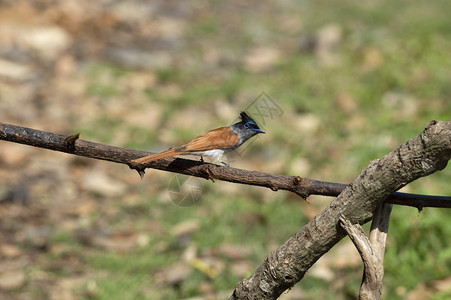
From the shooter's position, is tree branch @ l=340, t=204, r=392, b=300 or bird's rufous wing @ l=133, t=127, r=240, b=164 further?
bird's rufous wing @ l=133, t=127, r=240, b=164

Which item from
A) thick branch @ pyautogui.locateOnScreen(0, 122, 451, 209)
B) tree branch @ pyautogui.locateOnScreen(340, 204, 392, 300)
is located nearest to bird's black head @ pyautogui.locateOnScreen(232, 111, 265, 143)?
thick branch @ pyautogui.locateOnScreen(0, 122, 451, 209)

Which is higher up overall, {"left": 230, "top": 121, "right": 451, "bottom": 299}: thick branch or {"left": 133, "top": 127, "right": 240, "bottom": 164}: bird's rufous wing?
{"left": 133, "top": 127, "right": 240, "bottom": 164}: bird's rufous wing

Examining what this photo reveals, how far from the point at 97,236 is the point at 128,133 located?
7.26 ft

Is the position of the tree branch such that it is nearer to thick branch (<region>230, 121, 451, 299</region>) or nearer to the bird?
thick branch (<region>230, 121, 451, 299</region>)

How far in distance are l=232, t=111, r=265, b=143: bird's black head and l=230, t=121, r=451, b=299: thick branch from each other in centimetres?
65

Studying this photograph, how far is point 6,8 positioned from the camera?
33.1 feet

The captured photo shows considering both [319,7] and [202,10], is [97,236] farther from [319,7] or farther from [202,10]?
[319,7]

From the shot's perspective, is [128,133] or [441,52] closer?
[128,133]

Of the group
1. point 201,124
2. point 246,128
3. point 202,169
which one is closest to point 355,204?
point 202,169

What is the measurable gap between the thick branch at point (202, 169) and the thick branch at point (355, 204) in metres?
0.11

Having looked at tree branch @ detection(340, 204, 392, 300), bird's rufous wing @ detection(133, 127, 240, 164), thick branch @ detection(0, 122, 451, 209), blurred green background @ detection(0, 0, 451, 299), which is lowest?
tree branch @ detection(340, 204, 392, 300)

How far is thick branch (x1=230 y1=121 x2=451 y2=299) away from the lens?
2.08 m

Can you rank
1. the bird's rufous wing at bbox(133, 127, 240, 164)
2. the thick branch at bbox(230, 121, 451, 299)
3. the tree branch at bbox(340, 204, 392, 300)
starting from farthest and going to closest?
the bird's rufous wing at bbox(133, 127, 240, 164) → the tree branch at bbox(340, 204, 392, 300) → the thick branch at bbox(230, 121, 451, 299)

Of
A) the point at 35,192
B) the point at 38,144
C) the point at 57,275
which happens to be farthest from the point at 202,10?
the point at 38,144
